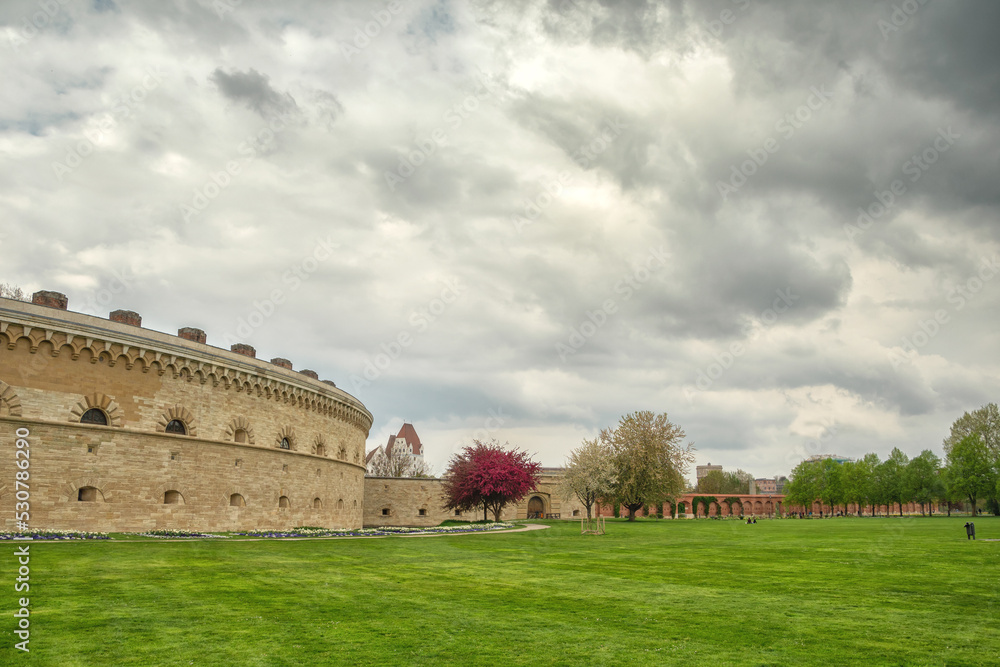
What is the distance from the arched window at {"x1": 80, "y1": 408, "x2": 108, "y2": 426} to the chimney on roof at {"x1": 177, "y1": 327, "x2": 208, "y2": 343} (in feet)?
22.5

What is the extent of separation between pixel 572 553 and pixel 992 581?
11537mm

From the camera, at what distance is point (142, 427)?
29.3m

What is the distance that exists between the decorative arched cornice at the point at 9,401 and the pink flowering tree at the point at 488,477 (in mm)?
30362

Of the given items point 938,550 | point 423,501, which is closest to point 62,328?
point 938,550

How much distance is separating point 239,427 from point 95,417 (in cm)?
713

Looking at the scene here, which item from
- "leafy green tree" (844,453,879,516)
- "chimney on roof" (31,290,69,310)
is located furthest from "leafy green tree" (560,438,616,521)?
"leafy green tree" (844,453,879,516)

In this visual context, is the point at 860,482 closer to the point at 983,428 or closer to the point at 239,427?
the point at 983,428

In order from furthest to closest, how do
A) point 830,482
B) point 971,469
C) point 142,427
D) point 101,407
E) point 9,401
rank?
point 830,482
point 971,469
point 142,427
point 101,407
point 9,401

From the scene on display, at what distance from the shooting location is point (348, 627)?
9453mm

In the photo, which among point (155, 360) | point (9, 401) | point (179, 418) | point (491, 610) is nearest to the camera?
point (491, 610)

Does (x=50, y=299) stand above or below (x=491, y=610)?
above

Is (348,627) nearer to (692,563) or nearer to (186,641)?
(186,641)

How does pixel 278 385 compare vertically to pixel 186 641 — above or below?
above

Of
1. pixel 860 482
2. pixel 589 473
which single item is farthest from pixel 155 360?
pixel 860 482
